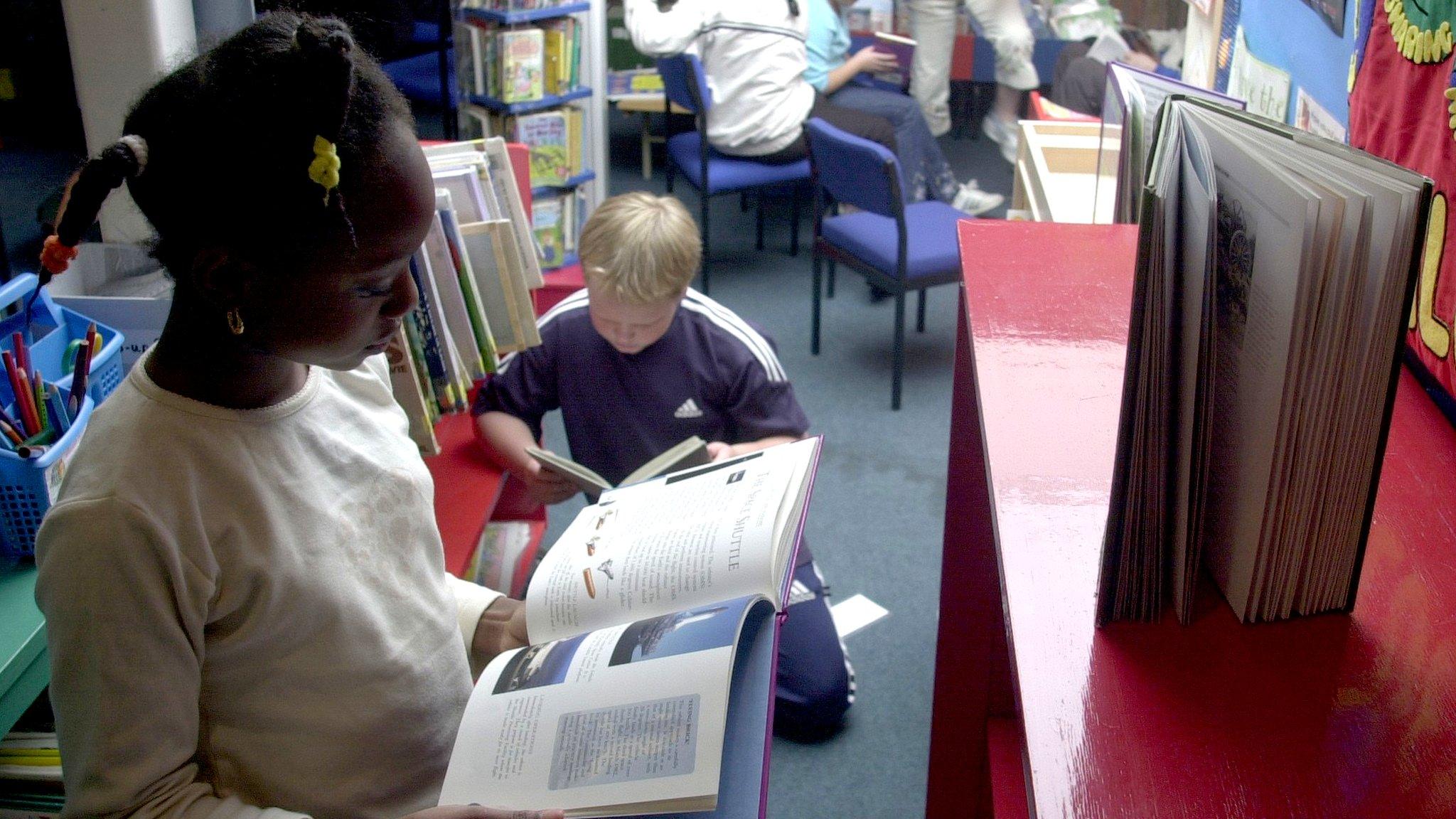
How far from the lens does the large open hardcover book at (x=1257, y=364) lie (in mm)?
604

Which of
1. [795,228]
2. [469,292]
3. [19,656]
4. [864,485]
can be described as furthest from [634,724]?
[795,228]

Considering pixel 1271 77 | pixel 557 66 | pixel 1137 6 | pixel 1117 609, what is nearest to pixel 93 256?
pixel 1117 609

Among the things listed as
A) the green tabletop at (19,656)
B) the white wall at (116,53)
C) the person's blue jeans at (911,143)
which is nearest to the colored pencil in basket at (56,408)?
the green tabletop at (19,656)

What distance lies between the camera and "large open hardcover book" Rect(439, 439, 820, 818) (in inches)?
37.5

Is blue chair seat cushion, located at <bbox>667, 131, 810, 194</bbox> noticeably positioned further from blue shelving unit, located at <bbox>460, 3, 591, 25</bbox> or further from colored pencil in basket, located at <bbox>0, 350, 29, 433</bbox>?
colored pencil in basket, located at <bbox>0, 350, 29, 433</bbox>

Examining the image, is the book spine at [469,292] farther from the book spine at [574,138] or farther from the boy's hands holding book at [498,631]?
the book spine at [574,138]

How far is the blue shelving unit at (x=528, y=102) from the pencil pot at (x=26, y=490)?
2.94m

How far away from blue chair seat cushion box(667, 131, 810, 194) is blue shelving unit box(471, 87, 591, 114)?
433mm

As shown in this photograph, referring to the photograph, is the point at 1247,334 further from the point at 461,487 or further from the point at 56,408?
the point at 461,487

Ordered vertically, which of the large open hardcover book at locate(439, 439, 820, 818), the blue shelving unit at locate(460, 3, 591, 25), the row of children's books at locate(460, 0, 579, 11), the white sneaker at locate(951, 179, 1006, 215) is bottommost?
the white sneaker at locate(951, 179, 1006, 215)

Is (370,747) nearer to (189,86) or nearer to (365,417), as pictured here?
(365,417)

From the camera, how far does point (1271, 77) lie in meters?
1.84

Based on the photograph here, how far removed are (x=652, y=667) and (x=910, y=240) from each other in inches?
109

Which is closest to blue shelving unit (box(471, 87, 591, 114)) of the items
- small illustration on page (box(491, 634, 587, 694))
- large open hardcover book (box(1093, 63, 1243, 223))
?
large open hardcover book (box(1093, 63, 1243, 223))
